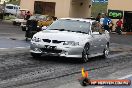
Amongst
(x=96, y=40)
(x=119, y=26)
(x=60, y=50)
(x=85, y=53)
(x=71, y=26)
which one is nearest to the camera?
(x=60, y=50)

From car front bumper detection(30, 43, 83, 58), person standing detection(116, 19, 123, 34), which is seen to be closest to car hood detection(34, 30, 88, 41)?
car front bumper detection(30, 43, 83, 58)

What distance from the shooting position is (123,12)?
2045 inches

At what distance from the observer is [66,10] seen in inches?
2191

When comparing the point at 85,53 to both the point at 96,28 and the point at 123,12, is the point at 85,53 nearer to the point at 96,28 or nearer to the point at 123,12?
the point at 96,28

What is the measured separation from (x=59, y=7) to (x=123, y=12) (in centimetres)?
854

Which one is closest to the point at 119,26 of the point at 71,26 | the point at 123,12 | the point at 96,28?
the point at 123,12

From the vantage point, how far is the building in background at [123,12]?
51234 millimetres

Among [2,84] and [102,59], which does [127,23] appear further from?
[2,84]

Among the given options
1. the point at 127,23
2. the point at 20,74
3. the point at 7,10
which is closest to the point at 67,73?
the point at 20,74

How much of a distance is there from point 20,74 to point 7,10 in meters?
66.9

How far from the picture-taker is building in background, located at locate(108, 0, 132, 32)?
168 ft

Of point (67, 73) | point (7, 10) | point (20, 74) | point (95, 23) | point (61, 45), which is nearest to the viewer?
point (20, 74)

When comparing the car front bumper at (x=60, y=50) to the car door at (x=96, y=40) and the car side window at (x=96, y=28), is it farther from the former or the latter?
the car side window at (x=96, y=28)

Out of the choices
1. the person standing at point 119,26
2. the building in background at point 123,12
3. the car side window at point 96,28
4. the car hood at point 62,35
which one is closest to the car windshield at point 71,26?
the car side window at point 96,28
